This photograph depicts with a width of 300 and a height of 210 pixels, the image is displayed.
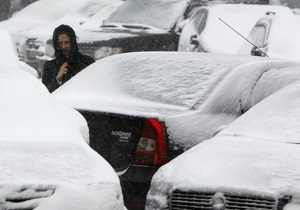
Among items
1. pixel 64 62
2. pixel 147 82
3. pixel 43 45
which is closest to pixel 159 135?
pixel 147 82

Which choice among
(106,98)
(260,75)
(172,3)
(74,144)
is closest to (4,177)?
(74,144)

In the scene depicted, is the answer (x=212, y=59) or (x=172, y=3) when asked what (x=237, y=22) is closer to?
(x=172, y=3)

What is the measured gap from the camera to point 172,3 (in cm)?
1412

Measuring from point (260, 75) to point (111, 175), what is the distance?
8.43ft

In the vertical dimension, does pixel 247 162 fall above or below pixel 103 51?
above

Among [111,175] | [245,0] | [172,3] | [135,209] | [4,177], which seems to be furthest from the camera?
[245,0]

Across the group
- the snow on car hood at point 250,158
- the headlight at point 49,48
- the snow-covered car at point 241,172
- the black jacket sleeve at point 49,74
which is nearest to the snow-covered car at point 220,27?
the headlight at point 49,48

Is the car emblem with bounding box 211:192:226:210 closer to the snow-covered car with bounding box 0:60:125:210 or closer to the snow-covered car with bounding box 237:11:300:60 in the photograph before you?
the snow-covered car with bounding box 0:60:125:210

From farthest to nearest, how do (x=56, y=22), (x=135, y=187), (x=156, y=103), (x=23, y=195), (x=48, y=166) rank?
(x=56, y=22) → (x=156, y=103) → (x=135, y=187) → (x=48, y=166) → (x=23, y=195)

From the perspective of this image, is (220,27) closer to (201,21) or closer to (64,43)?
(201,21)

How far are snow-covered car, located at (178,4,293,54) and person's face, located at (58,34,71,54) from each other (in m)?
3.21

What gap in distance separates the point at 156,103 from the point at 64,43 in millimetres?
2856

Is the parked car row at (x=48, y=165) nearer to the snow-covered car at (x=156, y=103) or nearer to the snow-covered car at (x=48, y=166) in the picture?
the snow-covered car at (x=48, y=166)

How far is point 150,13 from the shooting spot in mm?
14148
